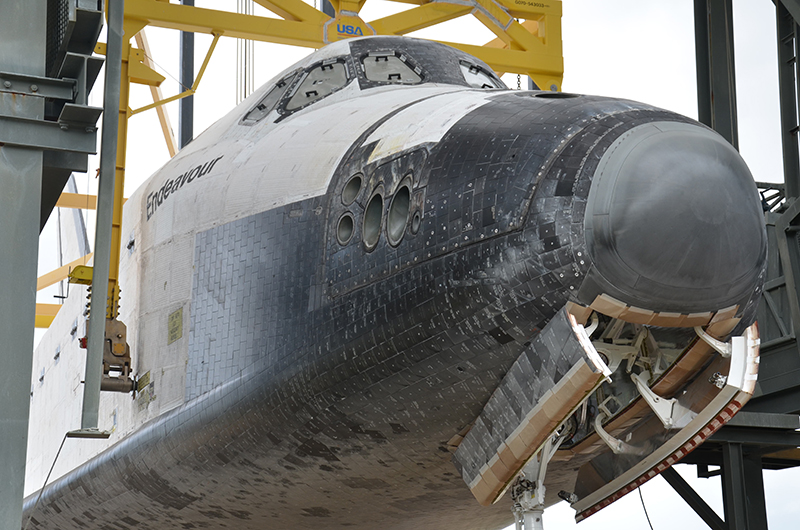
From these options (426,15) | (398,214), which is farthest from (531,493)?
(426,15)

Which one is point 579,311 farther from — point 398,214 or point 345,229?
point 345,229

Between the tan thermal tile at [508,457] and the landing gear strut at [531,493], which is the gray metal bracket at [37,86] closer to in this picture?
the tan thermal tile at [508,457]

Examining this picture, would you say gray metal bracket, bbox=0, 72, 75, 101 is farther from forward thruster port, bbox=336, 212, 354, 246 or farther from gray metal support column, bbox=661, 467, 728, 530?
gray metal support column, bbox=661, 467, 728, 530

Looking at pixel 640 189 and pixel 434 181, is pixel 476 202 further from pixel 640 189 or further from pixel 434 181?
pixel 640 189

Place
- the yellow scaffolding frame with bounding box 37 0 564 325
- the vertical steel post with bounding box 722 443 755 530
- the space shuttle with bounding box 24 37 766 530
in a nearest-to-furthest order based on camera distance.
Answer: the space shuttle with bounding box 24 37 766 530, the vertical steel post with bounding box 722 443 755 530, the yellow scaffolding frame with bounding box 37 0 564 325

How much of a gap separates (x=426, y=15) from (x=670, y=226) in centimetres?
836

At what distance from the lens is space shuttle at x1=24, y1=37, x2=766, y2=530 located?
3.28 metres

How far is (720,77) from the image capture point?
10.7 m

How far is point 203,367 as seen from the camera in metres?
4.86

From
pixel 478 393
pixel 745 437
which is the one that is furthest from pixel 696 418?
pixel 745 437

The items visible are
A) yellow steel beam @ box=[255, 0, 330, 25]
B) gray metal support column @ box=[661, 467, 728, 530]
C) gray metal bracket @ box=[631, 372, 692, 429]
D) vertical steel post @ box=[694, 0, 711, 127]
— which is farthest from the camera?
vertical steel post @ box=[694, 0, 711, 127]

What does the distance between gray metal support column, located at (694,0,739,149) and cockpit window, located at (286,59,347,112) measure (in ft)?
19.8

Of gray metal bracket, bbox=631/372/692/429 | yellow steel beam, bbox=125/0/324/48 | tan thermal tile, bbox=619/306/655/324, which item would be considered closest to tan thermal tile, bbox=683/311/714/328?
tan thermal tile, bbox=619/306/655/324

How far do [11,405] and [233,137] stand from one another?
2573 mm
